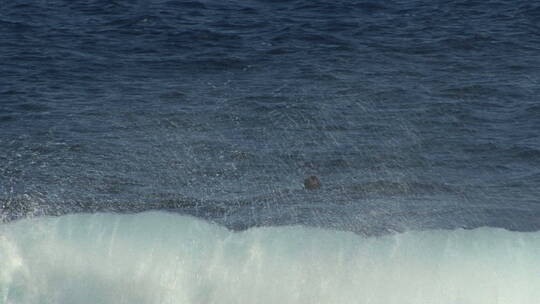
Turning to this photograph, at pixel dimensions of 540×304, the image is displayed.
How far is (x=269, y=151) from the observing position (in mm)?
16922

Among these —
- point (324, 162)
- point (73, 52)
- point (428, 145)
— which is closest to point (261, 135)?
point (324, 162)

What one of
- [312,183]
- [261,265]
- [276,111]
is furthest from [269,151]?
[261,265]

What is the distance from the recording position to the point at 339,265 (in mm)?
12672

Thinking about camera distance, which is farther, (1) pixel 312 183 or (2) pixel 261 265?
(1) pixel 312 183

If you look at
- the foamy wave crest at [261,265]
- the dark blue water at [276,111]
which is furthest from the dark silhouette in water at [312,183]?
the foamy wave crest at [261,265]

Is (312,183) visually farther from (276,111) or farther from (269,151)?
(276,111)

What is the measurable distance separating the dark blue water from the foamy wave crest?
3.18 feet

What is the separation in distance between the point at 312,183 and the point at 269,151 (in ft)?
5.09

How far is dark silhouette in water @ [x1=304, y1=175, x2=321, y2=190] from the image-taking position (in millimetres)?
15578

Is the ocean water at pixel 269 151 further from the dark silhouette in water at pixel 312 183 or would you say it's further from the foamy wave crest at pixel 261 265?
the dark silhouette in water at pixel 312 183

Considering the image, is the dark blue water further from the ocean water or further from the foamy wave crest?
the foamy wave crest

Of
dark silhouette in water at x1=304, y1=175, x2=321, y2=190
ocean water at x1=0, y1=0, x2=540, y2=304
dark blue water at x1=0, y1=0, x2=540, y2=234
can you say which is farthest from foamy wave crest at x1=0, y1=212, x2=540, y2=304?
dark silhouette in water at x1=304, y1=175, x2=321, y2=190

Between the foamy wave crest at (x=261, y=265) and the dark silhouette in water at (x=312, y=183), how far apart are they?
6.68 feet

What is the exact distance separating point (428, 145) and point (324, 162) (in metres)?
2.12
